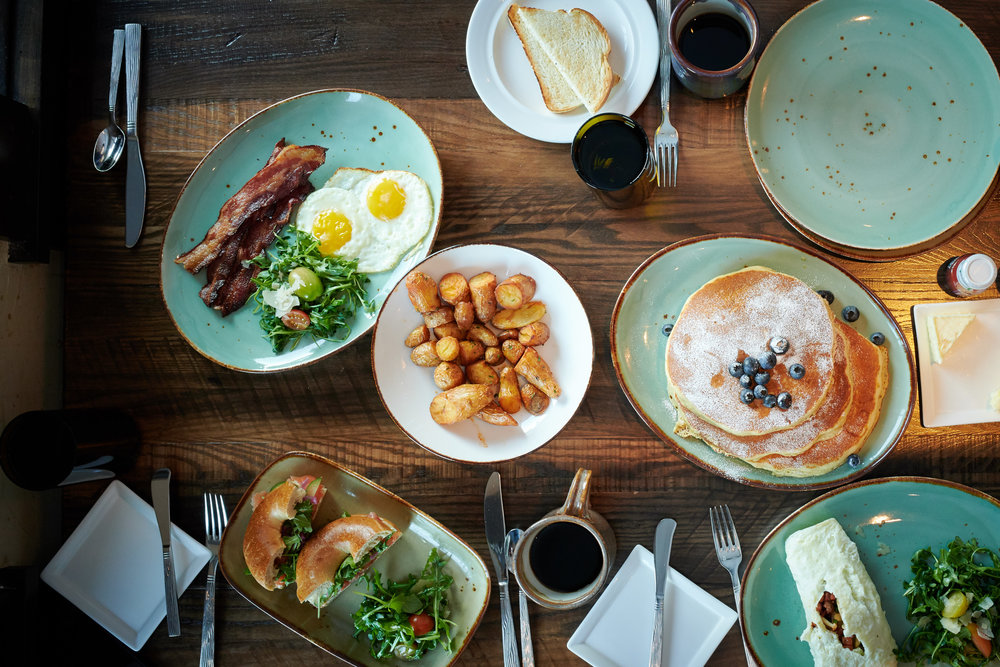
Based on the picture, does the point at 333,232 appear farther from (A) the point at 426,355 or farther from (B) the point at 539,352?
(B) the point at 539,352

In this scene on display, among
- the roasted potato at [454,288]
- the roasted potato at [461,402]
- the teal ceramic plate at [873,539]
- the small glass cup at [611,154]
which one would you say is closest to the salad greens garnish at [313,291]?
the roasted potato at [454,288]

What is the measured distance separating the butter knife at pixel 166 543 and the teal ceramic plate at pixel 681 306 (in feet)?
5.30

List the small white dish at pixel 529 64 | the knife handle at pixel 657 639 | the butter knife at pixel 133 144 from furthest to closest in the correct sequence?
the butter knife at pixel 133 144 → the small white dish at pixel 529 64 → the knife handle at pixel 657 639

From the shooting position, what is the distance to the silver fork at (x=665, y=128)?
84.4 inches

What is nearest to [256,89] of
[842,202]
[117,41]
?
[117,41]

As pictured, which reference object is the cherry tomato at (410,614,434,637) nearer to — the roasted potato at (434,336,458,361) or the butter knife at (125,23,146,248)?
the roasted potato at (434,336,458,361)

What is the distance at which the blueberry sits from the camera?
195 centimetres

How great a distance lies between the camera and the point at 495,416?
2.09 m

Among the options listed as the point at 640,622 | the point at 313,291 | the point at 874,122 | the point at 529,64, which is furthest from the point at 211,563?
the point at 874,122

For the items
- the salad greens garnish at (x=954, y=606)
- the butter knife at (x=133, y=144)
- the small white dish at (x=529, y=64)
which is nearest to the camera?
the salad greens garnish at (x=954, y=606)

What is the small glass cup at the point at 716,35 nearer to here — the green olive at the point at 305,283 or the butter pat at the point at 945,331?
the butter pat at the point at 945,331

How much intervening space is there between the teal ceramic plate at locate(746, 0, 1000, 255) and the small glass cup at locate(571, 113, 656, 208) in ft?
1.25

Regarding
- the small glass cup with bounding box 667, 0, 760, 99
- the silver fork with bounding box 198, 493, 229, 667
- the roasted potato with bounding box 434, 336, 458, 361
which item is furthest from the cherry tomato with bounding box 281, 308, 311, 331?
the small glass cup with bounding box 667, 0, 760, 99

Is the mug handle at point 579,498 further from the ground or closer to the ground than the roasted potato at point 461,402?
closer to the ground
